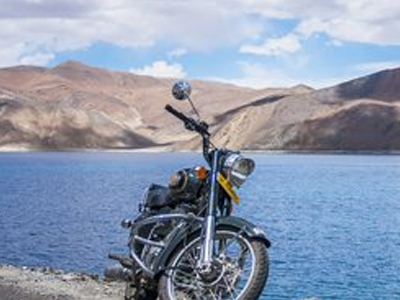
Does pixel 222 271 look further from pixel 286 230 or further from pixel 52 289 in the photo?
pixel 286 230

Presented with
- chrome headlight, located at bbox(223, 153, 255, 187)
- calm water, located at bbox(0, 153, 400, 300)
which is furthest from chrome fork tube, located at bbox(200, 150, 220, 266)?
calm water, located at bbox(0, 153, 400, 300)

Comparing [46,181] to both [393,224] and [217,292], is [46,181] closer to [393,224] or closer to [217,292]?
[393,224]

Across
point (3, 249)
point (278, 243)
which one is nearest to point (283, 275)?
point (278, 243)

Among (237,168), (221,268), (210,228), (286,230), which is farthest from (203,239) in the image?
(286,230)

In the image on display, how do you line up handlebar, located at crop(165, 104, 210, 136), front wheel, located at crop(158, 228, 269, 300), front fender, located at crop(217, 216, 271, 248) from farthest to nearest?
handlebar, located at crop(165, 104, 210, 136) → front fender, located at crop(217, 216, 271, 248) → front wheel, located at crop(158, 228, 269, 300)

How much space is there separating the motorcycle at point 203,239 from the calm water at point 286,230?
47.8 ft

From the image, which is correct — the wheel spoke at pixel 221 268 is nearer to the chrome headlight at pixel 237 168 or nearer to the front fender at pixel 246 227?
the front fender at pixel 246 227

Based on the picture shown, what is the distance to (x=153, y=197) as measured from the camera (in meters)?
9.12

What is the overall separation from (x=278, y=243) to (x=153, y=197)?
1077 inches

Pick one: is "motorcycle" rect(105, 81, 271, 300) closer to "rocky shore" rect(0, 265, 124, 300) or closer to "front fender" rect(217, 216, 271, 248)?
"front fender" rect(217, 216, 271, 248)

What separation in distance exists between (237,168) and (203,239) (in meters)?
0.72

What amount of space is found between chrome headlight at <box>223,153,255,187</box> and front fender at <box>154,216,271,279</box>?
351mm

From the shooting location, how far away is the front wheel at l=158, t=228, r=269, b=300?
7.82m

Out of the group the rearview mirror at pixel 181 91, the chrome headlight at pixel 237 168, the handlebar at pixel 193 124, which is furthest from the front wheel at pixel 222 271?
the rearview mirror at pixel 181 91
